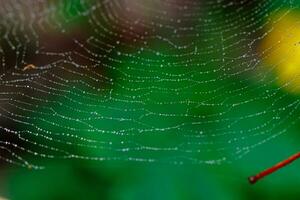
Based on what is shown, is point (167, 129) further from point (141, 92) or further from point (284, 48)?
point (284, 48)

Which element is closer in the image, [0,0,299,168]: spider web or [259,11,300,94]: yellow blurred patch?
[0,0,299,168]: spider web

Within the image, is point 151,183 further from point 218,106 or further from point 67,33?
point 67,33

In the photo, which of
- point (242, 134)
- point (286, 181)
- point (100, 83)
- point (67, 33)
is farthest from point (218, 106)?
point (67, 33)

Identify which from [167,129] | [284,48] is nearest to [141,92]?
[167,129]

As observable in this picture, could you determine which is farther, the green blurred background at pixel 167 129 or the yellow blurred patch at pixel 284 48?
the yellow blurred patch at pixel 284 48
